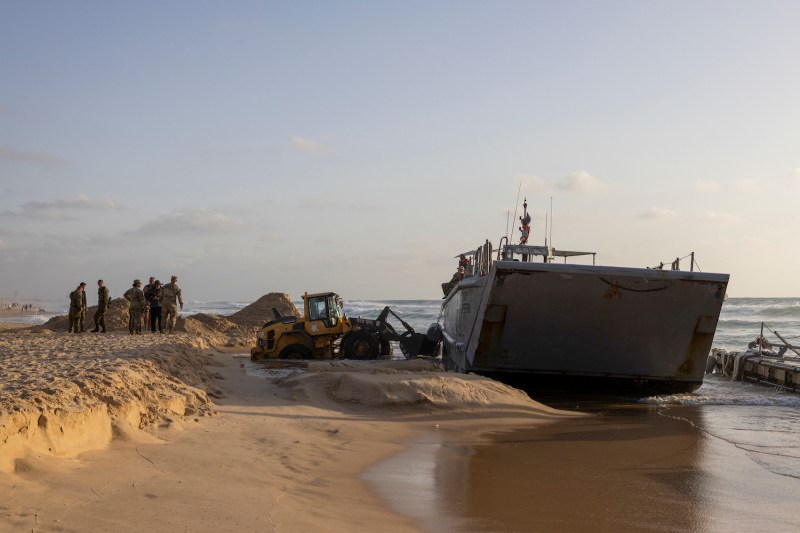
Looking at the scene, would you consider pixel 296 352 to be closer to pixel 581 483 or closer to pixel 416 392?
pixel 416 392

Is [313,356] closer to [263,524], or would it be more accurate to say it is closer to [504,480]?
[504,480]

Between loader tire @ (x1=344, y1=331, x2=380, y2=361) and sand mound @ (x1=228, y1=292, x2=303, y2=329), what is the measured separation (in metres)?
13.3

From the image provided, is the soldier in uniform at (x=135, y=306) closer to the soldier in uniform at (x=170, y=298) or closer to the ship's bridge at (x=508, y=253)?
the soldier in uniform at (x=170, y=298)

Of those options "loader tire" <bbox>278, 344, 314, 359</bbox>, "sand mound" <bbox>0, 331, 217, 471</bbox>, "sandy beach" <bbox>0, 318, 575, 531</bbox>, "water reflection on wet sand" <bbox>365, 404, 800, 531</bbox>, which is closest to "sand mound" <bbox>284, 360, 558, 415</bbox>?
"sandy beach" <bbox>0, 318, 575, 531</bbox>

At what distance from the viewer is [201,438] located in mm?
6625

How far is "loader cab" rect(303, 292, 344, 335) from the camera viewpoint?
1925cm

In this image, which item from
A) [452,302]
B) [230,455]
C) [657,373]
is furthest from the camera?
[452,302]

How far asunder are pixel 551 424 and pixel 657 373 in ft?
15.9

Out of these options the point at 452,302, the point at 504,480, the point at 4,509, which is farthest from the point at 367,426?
the point at 452,302

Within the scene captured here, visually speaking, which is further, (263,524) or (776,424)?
(776,424)

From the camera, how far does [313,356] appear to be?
18922 millimetres

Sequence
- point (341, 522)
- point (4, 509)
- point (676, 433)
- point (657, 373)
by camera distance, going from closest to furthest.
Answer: point (4, 509), point (341, 522), point (676, 433), point (657, 373)

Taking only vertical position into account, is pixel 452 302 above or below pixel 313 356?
above

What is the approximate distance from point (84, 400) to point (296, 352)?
42.9 ft
